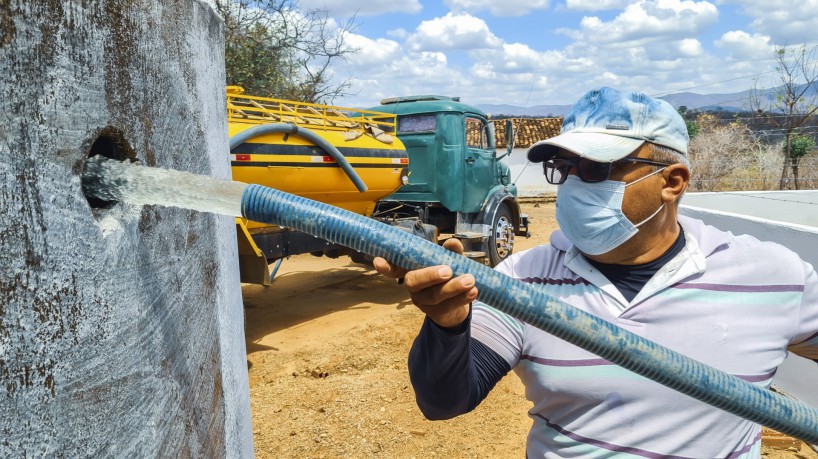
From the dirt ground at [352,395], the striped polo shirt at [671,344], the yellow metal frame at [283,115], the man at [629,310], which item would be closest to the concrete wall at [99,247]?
the man at [629,310]

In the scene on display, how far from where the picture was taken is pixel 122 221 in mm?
983

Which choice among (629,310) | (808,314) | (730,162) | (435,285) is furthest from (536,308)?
(730,162)

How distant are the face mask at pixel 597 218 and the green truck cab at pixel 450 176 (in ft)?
19.9

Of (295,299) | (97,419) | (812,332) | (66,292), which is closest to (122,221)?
(66,292)

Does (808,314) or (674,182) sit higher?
(674,182)

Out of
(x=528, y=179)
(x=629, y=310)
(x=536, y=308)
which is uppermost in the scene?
(x=536, y=308)

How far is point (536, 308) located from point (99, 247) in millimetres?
769

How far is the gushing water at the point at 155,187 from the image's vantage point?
94 centimetres

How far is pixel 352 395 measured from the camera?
15.6 feet

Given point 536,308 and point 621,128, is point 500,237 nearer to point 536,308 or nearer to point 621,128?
point 621,128

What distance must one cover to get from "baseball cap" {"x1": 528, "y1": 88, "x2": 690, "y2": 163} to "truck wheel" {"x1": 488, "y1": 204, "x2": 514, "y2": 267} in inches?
285

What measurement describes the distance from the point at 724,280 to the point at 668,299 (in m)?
0.17

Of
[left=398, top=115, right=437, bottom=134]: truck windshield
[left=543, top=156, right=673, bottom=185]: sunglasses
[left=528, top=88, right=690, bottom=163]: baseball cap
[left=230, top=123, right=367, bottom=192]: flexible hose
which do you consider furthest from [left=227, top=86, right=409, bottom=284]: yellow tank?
[left=528, top=88, right=690, bottom=163]: baseball cap

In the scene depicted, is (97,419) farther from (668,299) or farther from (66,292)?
(668,299)
